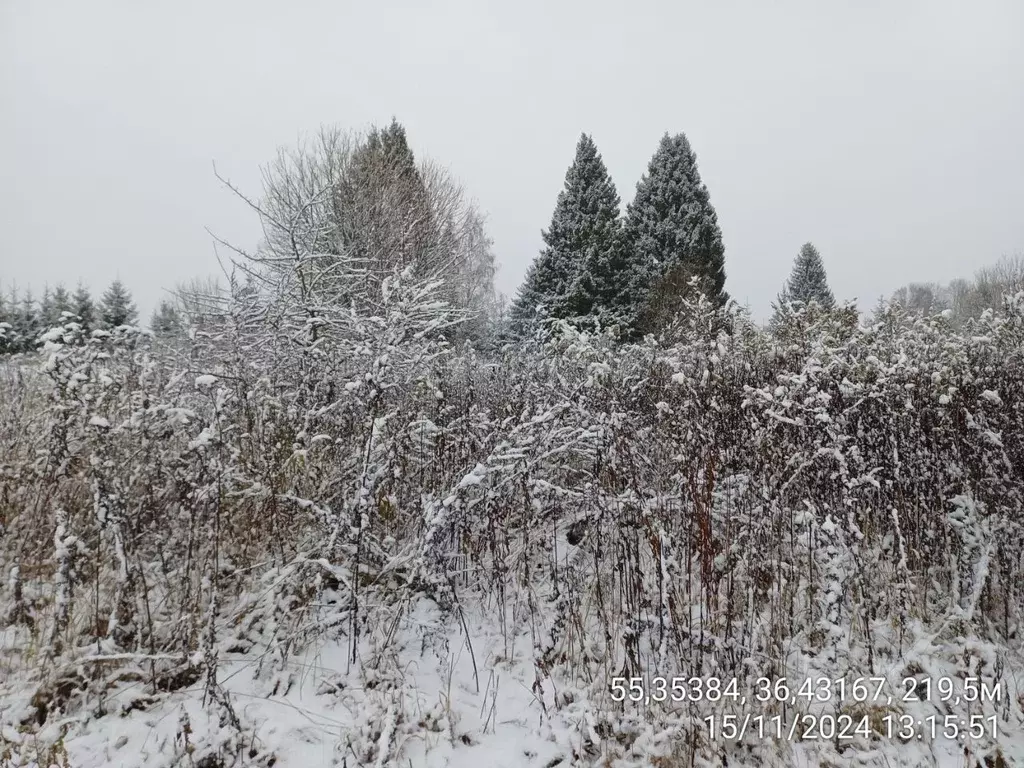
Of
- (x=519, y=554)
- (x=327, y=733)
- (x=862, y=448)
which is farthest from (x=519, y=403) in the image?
(x=327, y=733)

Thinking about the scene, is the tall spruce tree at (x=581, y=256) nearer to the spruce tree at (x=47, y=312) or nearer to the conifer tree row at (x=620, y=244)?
the conifer tree row at (x=620, y=244)

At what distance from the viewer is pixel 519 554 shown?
124 inches

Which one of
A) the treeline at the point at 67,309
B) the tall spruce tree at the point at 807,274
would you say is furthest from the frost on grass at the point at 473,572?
the tall spruce tree at the point at 807,274

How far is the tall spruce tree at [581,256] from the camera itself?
17.8 m

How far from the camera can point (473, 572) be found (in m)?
3.32

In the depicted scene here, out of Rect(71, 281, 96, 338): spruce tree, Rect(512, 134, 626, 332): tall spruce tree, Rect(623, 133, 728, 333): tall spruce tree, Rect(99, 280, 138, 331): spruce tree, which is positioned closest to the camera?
Rect(512, 134, 626, 332): tall spruce tree

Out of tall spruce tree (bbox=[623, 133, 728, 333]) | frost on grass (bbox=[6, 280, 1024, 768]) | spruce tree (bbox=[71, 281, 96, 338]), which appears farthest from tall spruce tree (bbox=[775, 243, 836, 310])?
spruce tree (bbox=[71, 281, 96, 338])

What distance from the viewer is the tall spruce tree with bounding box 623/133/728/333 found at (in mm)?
18812

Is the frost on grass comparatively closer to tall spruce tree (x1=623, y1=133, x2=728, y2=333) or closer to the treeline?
tall spruce tree (x1=623, y1=133, x2=728, y2=333)

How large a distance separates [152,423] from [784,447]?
145 inches

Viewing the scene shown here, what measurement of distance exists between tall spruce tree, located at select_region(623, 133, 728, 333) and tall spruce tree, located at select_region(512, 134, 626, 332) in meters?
0.93

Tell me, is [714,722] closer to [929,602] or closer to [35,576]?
[929,602]

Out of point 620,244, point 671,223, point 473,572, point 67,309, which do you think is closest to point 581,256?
point 620,244

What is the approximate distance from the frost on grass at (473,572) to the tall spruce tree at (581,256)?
13.7m
